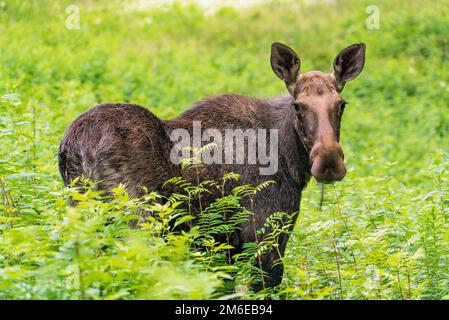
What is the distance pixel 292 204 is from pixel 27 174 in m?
2.91

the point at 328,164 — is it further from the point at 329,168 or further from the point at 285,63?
the point at 285,63

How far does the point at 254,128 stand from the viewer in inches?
348

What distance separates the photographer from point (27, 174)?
750 centimetres

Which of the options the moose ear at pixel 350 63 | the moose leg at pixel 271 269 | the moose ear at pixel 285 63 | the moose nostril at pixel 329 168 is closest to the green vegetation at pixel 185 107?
the moose leg at pixel 271 269

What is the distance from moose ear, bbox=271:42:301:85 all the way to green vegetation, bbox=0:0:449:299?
4.43ft

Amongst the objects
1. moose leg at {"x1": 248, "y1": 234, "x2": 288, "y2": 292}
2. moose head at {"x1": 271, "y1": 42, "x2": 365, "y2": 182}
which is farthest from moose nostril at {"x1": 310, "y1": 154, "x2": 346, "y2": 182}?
moose leg at {"x1": 248, "y1": 234, "x2": 288, "y2": 292}

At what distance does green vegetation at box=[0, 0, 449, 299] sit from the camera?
5.97m

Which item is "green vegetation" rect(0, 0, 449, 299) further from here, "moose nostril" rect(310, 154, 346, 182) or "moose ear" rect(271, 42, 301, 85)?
"moose ear" rect(271, 42, 301, 85)

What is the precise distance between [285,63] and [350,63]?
2.65 ft

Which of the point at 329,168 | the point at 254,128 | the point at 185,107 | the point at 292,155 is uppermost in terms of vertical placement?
the point at 185,107

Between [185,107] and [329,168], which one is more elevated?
[185,107]

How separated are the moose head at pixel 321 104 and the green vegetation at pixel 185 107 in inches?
27.3

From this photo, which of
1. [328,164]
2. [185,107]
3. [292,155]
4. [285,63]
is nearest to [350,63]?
[285,63]
